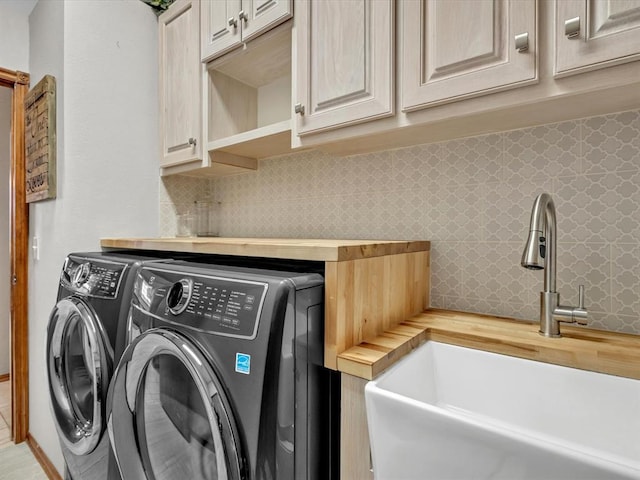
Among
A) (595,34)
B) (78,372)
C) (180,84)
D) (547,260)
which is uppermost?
(180,84)

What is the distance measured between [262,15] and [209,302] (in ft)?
3.70

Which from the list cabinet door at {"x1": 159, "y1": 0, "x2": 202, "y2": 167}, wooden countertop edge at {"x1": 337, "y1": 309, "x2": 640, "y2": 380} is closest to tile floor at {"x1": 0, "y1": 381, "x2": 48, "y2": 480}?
cabinet door at {"x1": 159, "y1": 0, "x2": 202, "y2": 167}

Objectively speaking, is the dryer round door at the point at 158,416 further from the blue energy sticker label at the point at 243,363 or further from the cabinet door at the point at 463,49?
the cabinet door at the point at 463,49

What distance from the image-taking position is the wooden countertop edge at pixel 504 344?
0.83 meters

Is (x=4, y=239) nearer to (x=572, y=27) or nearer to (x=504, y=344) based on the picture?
(x=504, y=344)

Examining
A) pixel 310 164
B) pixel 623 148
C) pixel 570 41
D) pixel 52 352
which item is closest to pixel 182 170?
pixel 310 164

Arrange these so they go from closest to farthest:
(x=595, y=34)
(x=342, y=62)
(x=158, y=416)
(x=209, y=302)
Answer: (x=595, y=34), (x=209, y=302), (x=158, y=416), (x=342, y=62)

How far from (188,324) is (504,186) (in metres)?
1.07

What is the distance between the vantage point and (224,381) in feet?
2.73

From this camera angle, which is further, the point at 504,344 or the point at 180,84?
the point at 180,84

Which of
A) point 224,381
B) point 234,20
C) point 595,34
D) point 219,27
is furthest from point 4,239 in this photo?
point 595,34

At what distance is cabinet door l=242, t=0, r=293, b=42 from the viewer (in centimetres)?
131

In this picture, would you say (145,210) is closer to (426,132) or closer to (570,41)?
(426,132)

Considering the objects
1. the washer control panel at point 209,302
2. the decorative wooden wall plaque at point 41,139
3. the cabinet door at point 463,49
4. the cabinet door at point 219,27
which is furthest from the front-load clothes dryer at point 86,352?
the cabinet door at point 463,49
